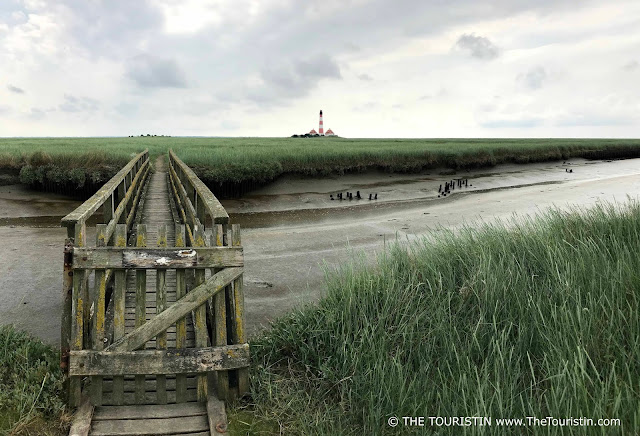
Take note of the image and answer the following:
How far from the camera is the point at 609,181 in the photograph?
99.9 feet

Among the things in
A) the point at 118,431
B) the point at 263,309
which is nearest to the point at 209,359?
the point at 118,431

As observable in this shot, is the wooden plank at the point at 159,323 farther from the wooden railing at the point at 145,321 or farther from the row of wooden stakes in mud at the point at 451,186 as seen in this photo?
the row of wooden stakes in mud at the point at 451,186

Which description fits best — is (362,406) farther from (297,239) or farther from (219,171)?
(219,171)

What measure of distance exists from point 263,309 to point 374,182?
18933mm

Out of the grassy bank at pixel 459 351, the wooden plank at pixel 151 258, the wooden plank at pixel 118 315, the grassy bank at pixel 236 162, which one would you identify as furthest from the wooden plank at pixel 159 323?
the grassy bank at pixel 236 162

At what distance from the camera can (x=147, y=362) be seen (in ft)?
14.1

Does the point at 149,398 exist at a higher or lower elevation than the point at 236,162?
lower

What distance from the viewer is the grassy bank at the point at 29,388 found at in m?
4.05

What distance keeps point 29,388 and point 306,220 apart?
12.9m

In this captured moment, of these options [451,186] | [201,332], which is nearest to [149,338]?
[201,332]

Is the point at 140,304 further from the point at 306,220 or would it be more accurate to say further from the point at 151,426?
the point at 306,220

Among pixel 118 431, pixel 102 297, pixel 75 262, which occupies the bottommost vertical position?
pixel 118 431

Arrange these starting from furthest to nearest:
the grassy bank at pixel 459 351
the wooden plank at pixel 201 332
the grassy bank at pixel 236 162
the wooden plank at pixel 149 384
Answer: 1. the grassy bank at pixel 236 162
2. the wooden plank at pixel 149 384
3. the wooden plank at pixel 201 332
4. the grassy bank at pixel 459 351

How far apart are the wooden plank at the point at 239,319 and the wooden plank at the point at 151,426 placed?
47 cm
